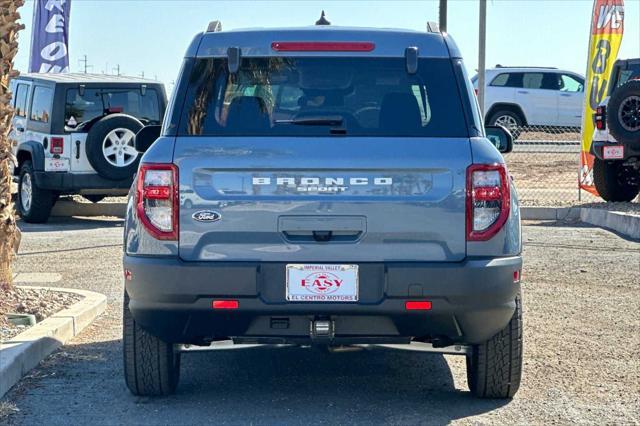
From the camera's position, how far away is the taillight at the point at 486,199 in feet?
18.8

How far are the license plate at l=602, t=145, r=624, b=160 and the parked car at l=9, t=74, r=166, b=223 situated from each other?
6029 millimetres

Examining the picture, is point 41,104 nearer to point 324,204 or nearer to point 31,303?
point 31,303

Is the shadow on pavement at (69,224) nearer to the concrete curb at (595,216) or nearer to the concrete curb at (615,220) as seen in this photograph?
the concrete curb at (595,216)

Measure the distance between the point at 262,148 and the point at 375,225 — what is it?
642mm

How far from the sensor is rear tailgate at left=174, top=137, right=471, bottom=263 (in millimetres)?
5719

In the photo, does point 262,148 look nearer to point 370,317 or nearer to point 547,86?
point 370,317

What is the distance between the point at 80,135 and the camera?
1570 cm

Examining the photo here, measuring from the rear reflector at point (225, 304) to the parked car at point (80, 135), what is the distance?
966 cm

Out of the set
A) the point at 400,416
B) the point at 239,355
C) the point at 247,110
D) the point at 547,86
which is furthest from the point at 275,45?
the point at 547,86

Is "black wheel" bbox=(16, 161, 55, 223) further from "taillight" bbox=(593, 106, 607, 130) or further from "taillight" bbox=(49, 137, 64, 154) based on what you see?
"taillight" bbox=(593, 106, 607, 130)

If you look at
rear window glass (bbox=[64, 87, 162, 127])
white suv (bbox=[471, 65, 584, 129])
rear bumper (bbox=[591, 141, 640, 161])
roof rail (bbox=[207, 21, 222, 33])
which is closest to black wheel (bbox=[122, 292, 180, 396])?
roof rail (bbox=[207, 21, 222, 33])

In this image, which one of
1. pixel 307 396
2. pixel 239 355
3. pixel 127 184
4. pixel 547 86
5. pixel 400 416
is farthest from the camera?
pixel 547 86

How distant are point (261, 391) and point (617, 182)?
11.9 m

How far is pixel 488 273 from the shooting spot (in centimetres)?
577
